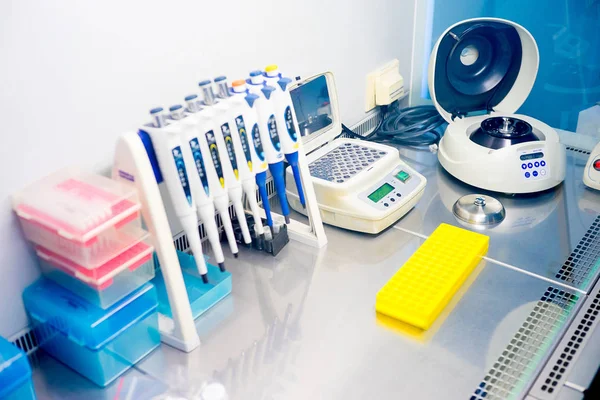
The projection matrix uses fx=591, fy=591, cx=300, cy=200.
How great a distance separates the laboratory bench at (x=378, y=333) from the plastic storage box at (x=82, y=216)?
0.72ft

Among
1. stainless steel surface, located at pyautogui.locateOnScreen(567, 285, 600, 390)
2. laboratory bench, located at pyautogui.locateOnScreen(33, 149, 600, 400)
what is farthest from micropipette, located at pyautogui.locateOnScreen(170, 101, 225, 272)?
stainless steel surface, located at pyautogui.locateOnScreen(567, 285, 600, 390)

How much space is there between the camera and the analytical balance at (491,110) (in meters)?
1.34

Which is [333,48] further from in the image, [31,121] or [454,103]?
[31,121]

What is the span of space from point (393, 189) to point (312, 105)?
265 mm

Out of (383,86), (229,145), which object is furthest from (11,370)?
(383,86)

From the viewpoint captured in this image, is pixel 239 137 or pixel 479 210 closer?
pixel 239 137

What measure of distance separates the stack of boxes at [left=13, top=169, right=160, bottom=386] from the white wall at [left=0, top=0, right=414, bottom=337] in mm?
37

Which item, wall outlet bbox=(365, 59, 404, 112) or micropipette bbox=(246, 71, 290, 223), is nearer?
micropipette bbox=(246, 71, 290, 223)

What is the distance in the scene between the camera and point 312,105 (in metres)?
1.34

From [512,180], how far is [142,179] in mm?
858

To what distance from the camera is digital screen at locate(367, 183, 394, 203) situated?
4.11ft

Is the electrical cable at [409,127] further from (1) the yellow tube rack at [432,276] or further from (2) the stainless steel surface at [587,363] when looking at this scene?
(2) the stainless steel surface at [587,363]

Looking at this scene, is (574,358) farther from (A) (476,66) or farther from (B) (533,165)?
(A) (476,66)

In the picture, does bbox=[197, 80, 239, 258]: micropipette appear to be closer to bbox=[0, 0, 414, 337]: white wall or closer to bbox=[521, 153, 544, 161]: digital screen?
bbox=[0, 0, 414, 337]: white wall
